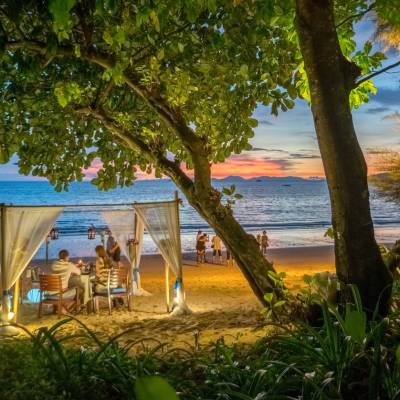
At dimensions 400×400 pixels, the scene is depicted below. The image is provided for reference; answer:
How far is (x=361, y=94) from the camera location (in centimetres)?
457

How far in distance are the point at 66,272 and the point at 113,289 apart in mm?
Result: 905

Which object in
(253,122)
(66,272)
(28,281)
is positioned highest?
(253,122)

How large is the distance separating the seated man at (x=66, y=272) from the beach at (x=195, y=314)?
59 centimetres

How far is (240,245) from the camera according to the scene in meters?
5.97

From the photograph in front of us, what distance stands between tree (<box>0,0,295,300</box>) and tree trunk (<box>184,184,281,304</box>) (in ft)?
0.04

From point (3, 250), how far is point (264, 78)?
4944 mm

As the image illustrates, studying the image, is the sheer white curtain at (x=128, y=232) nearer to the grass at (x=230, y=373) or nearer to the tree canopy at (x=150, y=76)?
the tree canopy at (x=150, y=76)

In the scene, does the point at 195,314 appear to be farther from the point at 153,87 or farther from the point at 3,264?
the point at 153,87

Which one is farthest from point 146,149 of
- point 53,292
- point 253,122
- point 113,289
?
point 53,292

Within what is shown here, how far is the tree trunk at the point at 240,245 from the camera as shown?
588 cm

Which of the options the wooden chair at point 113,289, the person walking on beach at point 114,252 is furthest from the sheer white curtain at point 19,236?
the person walking on beach at point 114,252

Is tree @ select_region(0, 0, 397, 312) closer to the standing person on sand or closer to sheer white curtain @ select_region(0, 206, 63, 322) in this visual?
sheer white curtain @ select_region(0, 206, 63, 322)

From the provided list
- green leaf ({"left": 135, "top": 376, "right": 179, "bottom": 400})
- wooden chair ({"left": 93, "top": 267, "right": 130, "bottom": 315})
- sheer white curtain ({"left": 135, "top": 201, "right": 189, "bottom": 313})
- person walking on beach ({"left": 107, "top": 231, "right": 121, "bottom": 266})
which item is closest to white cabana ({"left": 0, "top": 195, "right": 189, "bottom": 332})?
sheer white curtain ({"left": 135, "top": 201, "right": 189, "bottom": 313})

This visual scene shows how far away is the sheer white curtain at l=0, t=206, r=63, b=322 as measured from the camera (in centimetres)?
782
